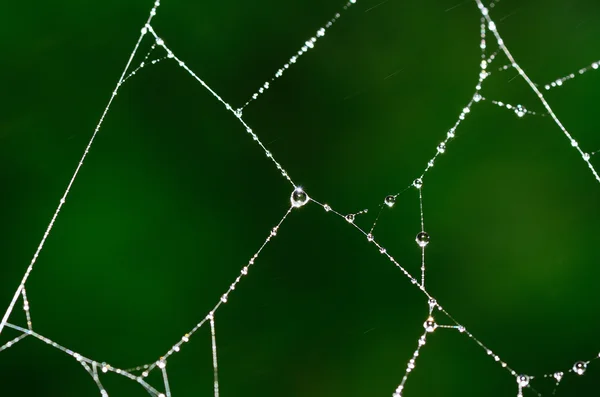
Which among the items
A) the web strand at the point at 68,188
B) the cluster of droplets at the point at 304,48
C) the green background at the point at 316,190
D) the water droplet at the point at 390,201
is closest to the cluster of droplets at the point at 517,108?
the green background at the point at 316,190

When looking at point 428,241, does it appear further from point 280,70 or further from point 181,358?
point 181,358

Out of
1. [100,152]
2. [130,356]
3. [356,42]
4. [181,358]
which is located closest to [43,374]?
[130,356]

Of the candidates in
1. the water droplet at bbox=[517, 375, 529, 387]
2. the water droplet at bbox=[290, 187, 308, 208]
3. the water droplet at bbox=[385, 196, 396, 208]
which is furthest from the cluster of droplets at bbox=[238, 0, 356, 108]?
the water droplet at bbox=[517, 375, 529, 387]

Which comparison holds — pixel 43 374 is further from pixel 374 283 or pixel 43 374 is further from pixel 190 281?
pixel 374 283

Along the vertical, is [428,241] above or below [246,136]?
below

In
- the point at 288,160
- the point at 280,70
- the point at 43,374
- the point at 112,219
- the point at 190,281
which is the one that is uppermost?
the point at 280,70

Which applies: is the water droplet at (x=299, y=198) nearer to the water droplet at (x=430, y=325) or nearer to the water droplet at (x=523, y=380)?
the water droplet at (x=430, y=325)
